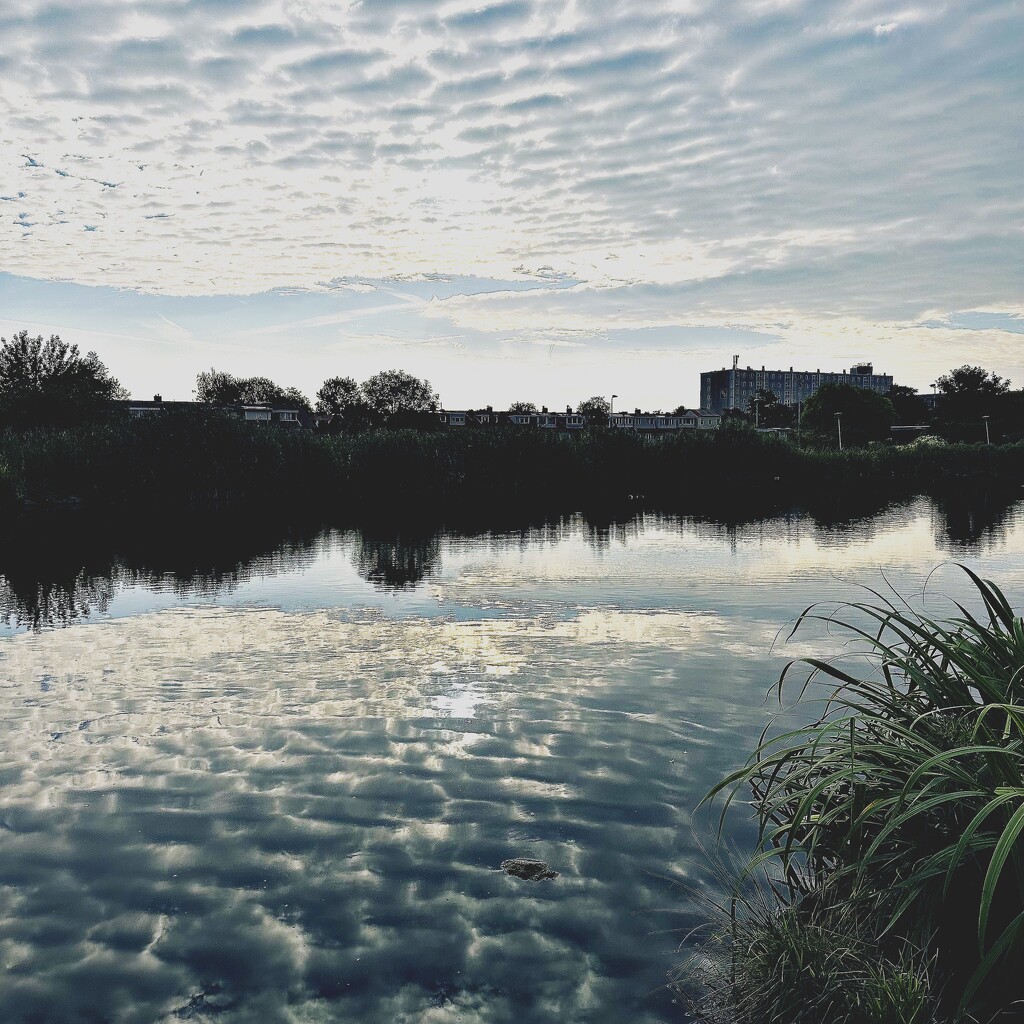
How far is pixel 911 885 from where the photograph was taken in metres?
5.07

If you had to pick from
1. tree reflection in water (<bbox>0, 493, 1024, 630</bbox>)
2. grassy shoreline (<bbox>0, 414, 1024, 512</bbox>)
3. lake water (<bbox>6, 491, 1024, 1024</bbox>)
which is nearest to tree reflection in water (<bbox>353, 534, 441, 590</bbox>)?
tree reflection in water (<bbox>0, 493, 1024, 630</bbox>)

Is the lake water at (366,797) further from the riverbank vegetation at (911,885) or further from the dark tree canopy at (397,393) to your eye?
the dark tree canopy at (397,393)

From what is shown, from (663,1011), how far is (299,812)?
417 centimetres

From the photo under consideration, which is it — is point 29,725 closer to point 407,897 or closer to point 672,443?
point 407,897

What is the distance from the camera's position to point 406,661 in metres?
14.3

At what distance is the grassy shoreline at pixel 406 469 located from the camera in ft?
162

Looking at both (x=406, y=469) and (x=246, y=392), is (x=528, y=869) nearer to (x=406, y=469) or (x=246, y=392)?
(x=406, y=469)

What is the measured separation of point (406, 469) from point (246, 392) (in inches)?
4222

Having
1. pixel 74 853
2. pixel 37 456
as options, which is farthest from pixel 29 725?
pixel 37 456

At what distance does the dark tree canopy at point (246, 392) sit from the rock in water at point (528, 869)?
144234mm

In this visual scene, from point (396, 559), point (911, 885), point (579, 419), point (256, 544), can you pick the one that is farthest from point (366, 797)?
point (579, 419)

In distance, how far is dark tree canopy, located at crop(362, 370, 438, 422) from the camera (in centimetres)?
14088

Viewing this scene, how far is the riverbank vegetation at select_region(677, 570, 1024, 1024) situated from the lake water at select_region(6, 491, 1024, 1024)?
2.81 feet

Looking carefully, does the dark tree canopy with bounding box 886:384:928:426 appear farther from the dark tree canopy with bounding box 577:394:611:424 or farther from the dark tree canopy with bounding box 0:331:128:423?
the dark tree canopy with bounding box 0:331:128:423
